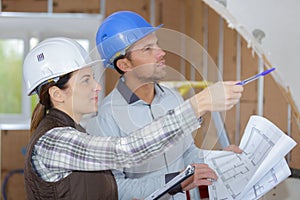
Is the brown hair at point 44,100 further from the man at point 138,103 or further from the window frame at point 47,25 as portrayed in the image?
the window frame at point 47,25

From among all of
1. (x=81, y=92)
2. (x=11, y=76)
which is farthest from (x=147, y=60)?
(x=11, y=76)

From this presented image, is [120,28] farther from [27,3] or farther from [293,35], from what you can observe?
[27,3]

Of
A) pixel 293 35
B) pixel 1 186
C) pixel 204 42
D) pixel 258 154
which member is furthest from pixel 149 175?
pixel 1 186

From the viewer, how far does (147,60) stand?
1567 millimetres

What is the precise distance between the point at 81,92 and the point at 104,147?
22 centimetres

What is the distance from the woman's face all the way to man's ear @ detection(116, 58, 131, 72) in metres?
0.15

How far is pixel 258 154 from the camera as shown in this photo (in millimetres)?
1574

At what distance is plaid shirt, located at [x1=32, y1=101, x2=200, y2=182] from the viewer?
1245 millimetres

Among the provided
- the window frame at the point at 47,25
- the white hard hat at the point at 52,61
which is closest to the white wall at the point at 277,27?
the white hard hat at the point at 52,61

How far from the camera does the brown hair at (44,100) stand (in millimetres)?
1465

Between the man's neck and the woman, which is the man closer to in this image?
the man's neck

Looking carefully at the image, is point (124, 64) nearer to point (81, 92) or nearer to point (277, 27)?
point (81, 92)

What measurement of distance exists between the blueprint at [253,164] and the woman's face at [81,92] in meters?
0.42

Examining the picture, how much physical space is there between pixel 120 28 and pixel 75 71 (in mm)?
303
